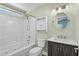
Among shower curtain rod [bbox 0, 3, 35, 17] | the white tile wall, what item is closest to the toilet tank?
the white tile wall

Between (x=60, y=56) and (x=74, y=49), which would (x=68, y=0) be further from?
(x=60, y=56)

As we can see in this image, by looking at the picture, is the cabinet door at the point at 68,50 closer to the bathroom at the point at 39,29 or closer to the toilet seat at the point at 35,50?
the bathroom at the point at 39,29

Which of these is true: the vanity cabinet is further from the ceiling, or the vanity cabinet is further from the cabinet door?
the ceiling

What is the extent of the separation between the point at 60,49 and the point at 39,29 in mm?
502

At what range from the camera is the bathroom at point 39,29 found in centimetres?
143

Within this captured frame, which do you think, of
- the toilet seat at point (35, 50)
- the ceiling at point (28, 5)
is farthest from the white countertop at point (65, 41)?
the ceiling at point (28, 5)

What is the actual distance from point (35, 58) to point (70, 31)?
2.39 ft

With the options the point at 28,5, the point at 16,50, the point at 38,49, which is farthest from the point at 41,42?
the point at 28,5

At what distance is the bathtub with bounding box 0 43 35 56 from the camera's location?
1.42 m

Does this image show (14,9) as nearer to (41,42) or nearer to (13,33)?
(13,33)

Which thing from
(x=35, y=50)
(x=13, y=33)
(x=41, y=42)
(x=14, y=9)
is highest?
(x=14, y=9)

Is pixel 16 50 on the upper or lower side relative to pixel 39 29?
lower

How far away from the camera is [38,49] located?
1.63 meters

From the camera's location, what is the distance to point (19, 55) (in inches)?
56.5
